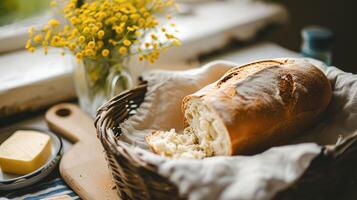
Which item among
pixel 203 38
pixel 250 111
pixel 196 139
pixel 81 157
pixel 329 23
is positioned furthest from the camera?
pixel 329 23

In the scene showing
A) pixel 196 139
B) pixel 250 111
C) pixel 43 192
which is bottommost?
pixel 43 192

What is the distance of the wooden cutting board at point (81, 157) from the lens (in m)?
0.97

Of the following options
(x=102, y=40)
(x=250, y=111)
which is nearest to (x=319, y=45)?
(x=250, y=111)

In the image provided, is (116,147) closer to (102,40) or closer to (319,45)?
(102,40)

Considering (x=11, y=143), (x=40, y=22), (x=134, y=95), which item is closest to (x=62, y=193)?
(x=11, y=143)

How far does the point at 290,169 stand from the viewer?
2.38 feet

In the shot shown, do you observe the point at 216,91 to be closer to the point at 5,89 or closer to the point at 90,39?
the point at 90,39

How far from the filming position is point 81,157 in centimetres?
109

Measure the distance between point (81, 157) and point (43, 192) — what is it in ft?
0.47

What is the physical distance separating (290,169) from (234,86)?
26 cm

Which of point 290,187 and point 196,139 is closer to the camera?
point 290,187

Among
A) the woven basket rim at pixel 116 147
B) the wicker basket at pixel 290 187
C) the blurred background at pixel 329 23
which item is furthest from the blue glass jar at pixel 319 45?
the woven basket rim at pixel 116 147

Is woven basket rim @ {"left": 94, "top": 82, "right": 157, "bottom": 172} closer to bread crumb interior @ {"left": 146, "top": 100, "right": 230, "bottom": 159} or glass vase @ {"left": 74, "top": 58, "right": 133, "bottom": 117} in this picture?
bread crumb interior @ {"left": 146, "top": 100, "right": 230, "bottom": 159}

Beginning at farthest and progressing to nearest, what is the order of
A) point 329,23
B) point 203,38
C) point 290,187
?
point 329,23, point 203,38, point 290,187
